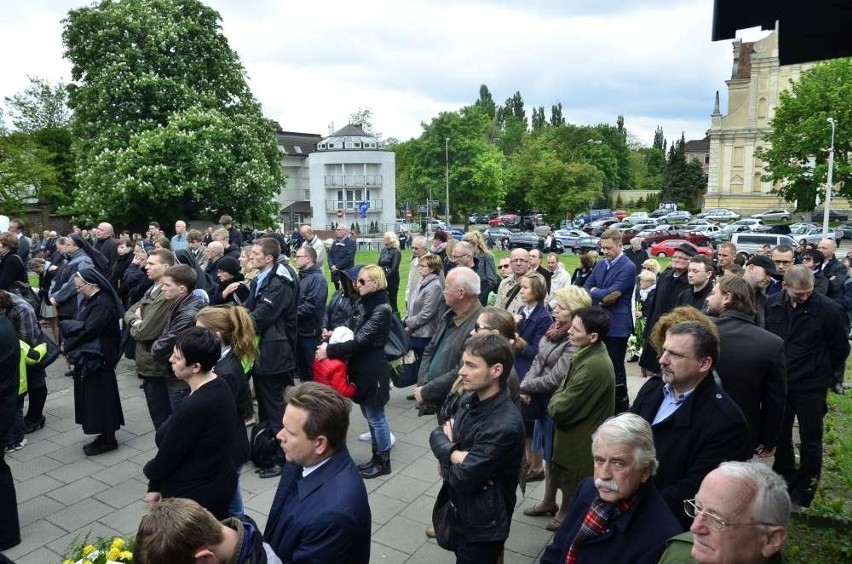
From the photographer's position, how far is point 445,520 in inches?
142

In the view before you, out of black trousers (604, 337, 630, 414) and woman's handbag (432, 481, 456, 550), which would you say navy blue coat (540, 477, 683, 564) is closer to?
woman's handbag (432, 481, 456, 550)

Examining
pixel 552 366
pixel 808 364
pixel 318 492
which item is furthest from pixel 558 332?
pixel 318 492

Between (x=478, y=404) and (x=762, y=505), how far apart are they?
5.28 ft

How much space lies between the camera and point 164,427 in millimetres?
3598

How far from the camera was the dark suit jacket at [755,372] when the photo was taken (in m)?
4.02

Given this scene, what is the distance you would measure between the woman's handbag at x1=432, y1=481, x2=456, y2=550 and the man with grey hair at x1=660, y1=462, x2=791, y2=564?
1.64 metres

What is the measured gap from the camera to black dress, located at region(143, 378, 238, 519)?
3.51 meters

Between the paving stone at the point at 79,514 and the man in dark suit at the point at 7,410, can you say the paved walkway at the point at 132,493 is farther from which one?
the man in dark suit at the point at 7,410

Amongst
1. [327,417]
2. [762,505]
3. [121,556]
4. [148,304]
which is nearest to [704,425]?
[762,505]

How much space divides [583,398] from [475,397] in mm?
1003

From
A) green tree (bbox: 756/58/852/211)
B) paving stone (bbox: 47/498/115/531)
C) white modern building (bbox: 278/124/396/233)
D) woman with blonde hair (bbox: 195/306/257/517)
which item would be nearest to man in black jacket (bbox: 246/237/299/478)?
woman with blonde hair (bbox: 195/306/257/517)

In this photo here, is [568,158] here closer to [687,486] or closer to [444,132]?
[444,132]

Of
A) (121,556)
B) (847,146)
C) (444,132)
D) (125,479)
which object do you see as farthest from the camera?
(444,132)

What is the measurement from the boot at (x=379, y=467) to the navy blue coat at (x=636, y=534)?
11.0 feet
